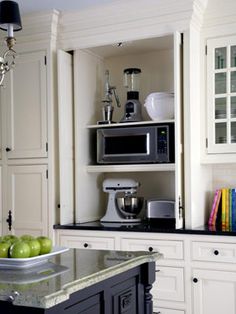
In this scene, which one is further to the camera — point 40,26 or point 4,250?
point 40,26

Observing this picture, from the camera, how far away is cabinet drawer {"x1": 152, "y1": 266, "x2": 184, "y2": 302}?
3102 millimetres

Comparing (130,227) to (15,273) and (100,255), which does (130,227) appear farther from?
(15,273)

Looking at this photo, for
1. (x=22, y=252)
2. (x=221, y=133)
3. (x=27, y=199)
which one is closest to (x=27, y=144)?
(x=27, y=199)

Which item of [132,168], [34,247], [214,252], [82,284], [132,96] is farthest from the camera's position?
[132,96]

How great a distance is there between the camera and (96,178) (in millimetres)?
3879

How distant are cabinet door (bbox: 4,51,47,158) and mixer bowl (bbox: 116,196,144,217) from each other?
0.70m

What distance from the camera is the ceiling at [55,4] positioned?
3316 millimetres

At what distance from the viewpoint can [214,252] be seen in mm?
2982

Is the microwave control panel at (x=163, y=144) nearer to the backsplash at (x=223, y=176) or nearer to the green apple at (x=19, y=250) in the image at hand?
the backsplash at (x=223, y=176)

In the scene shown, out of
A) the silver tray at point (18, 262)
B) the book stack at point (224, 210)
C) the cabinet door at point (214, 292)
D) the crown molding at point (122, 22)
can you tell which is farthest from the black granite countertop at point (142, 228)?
the silver tray at point (18, 262)

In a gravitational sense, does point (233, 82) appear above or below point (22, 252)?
above

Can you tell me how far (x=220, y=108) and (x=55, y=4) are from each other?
139 cm

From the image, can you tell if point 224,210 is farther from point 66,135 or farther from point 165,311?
point 66,135

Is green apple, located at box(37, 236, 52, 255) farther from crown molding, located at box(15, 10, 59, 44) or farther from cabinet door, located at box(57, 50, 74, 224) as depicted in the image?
crown molding, located at box(15, 10, 59, 44)
